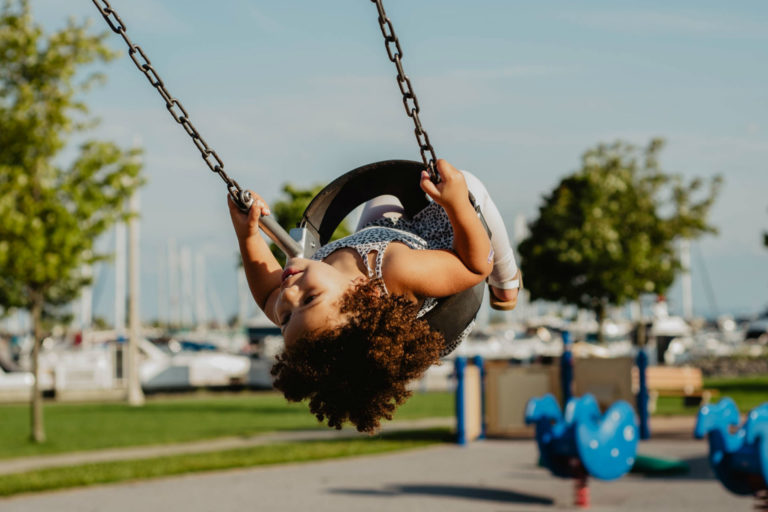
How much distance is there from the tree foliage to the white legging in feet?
80.8

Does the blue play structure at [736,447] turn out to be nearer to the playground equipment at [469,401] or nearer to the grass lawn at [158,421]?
the playground equipment at [469,401]

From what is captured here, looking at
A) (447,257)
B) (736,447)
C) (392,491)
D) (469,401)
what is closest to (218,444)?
(469,401)

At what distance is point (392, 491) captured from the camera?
10.9 meters

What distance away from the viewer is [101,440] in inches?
633

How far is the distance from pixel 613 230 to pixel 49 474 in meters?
20.3

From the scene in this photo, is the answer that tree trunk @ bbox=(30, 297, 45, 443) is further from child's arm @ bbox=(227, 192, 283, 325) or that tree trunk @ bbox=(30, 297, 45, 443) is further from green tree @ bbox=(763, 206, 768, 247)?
green tree @ bbox=(763, 206, 768, 247)

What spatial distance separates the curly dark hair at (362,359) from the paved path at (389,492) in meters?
7.19

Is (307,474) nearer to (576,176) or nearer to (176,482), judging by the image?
(176,482)

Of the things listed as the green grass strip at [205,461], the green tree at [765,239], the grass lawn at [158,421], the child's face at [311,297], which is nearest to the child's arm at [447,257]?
the child's face at [311,297]

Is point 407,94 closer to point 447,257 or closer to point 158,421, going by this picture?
point 447,257

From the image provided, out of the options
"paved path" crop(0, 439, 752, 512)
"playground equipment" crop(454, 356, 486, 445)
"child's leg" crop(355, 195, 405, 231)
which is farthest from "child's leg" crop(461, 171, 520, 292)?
"playground equipment" crop(454, 356, 486, 445)

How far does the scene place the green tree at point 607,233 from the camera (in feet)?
91.0

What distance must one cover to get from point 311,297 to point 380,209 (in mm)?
703

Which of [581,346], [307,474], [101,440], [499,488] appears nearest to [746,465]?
[499,488]
